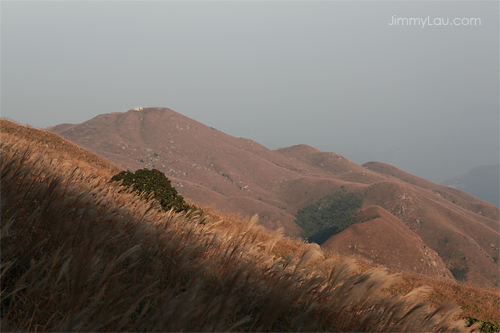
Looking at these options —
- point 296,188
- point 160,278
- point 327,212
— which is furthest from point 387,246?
point 296,188

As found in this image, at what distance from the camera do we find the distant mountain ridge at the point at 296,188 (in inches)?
2050

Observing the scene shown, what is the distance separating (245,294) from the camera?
106 inches

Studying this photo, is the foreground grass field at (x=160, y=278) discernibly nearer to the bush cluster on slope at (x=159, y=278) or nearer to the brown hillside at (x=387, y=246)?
the bush cluster on slope at (x=159, y=278)

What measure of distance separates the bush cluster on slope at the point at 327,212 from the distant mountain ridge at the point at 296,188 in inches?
123

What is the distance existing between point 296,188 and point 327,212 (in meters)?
21.8

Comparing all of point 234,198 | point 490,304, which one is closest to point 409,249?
point 490,304

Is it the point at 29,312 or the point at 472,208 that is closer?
the point at 29,312

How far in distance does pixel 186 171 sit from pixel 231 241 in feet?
367

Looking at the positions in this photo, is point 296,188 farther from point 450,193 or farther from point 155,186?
point 155,186

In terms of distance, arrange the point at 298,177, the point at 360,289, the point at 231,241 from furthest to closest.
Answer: the point at 298,177 < the point at 231,241 < the point at 360,289

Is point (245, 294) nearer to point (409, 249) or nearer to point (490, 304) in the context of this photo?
point (490, 304)

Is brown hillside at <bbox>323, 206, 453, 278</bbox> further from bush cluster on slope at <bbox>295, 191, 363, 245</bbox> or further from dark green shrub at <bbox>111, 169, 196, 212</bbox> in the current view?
bush cluster on slope at <bbox>295, 191, 363, 245</bbox>

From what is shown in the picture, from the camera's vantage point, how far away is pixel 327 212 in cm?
10169

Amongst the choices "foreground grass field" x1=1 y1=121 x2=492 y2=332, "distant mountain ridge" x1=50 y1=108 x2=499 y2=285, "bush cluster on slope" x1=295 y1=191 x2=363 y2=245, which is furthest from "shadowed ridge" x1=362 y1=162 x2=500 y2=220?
"foreground grass field" x1=1 y1=121 x2=492 y2=332
